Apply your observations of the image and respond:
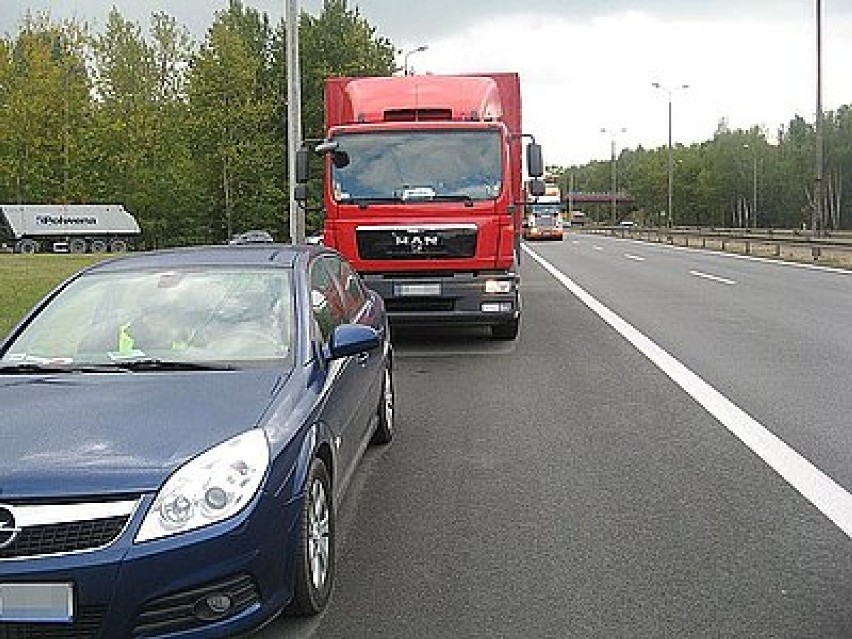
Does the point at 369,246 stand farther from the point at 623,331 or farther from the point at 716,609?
the point at 716,609

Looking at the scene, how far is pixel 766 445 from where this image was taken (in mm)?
7773

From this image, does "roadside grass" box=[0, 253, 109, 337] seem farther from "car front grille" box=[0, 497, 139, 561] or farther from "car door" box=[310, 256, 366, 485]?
"car front grille" box=[0, 497, 139, 561]

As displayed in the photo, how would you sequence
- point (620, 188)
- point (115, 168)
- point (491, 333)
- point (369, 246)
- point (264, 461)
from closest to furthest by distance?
1. point (264, 461)
2. point (369, 246)
3. point (491, 333)
4. point (115, 168)
5. point (620, 188)

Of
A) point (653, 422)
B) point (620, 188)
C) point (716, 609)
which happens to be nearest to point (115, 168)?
point (653, 422)

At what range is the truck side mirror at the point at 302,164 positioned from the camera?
44.9ft

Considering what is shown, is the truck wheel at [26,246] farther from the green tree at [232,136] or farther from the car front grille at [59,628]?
the car front grille at [59,628]

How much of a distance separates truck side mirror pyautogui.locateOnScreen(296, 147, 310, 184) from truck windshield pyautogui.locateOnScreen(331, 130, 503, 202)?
1.89ft

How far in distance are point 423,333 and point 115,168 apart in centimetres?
4811

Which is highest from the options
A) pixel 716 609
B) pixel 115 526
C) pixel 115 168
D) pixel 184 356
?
pixel 115 168

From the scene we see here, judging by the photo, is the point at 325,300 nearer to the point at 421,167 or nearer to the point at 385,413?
the point at 385,413

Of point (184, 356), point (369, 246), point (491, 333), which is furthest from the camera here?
point (491, 333)

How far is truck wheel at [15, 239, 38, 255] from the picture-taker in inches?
2448

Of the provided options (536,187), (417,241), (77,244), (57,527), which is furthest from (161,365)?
(77,244)

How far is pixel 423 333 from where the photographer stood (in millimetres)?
15617
